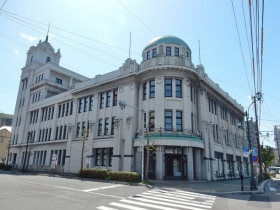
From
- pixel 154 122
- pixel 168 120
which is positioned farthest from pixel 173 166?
pixel 154 122

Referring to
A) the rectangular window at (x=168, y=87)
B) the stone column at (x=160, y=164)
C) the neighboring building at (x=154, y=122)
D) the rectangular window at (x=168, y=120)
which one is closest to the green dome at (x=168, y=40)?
the neighboring building at (x=154, y=122)

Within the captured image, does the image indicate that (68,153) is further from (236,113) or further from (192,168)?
(236,113)

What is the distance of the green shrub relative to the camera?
765 inches

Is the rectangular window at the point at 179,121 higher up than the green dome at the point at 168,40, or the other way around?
the green dome at the point at 168,40

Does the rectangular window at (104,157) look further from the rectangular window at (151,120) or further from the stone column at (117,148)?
the rectangular window at (151,120)

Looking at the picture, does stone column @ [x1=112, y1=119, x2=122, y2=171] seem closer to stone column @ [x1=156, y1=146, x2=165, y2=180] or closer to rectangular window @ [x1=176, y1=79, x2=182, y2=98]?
stone column @ [x1=156, y1=146, x2=165, y2=180]

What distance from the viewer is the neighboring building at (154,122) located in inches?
961

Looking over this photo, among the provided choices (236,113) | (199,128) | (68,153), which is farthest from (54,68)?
(236,113)

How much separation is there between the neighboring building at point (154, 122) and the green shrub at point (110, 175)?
2871mm

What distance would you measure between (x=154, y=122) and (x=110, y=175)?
7.92 m

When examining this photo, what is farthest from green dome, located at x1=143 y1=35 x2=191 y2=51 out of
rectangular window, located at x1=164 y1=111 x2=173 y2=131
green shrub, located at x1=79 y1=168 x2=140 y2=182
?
green shrub, located at x1=79 y1=168 x2=140 y2=182

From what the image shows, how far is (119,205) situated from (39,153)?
3634 cm

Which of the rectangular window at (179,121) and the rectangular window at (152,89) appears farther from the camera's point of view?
the rectangular window at (152,89)

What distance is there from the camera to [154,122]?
82.4 feet
